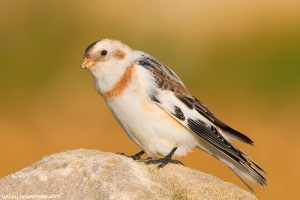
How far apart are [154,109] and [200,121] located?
51 cm

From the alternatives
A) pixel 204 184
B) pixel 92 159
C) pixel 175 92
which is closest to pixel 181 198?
pixel 204 184

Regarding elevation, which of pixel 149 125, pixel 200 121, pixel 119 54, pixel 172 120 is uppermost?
pixel 119 54

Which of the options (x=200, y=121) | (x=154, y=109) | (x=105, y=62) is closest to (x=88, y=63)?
(x=105, y=62)

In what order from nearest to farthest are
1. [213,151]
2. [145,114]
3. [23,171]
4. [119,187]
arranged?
[119,187]
[23,171]
[145,114]
[213,151]

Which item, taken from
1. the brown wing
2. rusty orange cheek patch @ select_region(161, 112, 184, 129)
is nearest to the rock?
rusty orange cheek patch @ select_region(161, 112, 184, 129)

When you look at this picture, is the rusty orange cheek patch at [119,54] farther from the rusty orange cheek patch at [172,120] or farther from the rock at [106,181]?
the rock at [106,181]

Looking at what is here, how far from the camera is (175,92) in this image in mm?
6758

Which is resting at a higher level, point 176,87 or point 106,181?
point 176,87

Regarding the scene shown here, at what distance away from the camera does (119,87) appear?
21.1 ft

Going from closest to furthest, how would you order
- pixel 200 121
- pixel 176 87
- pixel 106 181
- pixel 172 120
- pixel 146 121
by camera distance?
pixel 106 181 → pixel 146 121 → pixel 172 120 → pixel 200 121 → pixel 176 87

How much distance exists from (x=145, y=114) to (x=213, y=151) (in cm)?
86

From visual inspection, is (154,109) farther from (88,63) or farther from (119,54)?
(88,63)

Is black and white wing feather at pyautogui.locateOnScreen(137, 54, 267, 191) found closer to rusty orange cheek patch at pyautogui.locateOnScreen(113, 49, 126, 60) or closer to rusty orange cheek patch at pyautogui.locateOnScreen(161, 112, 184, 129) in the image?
rusty orange cheek patch at pyautogui.locateOnScreen(161, 112, 184, 129)

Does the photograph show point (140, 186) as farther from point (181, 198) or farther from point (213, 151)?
point (213, 151)
